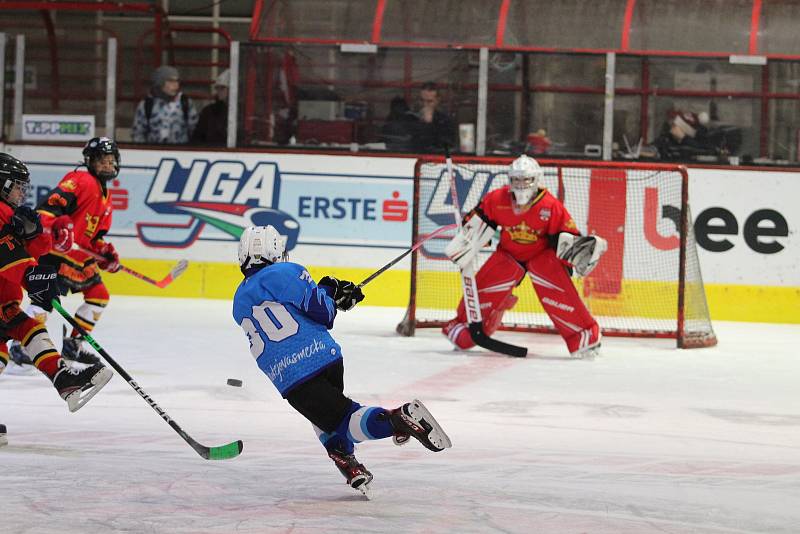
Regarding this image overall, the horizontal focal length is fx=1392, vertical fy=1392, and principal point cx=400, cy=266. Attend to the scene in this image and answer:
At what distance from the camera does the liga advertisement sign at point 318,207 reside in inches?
364

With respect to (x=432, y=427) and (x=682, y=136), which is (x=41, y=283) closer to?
(x=432, y=427)

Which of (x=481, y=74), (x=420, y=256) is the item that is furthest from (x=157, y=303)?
(x=481, y=74)

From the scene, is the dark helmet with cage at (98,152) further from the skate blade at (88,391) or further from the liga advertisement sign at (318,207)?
the liga advertisement sign at (318,207)

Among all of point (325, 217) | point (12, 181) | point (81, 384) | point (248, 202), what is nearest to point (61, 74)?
point (248, 202)

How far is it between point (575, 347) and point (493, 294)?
0.55 metres

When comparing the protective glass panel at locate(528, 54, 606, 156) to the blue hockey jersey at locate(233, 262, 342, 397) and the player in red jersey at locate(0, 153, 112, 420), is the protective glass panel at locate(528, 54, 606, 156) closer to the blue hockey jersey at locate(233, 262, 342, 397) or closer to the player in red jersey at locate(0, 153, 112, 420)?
the player in red jersey at locate(0, 153, 112, 420)

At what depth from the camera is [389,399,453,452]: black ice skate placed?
372 centimetres

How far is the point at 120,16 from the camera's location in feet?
43.4

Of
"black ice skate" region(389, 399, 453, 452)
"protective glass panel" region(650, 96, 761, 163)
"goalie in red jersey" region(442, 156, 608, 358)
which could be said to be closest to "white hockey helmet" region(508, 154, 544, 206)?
"goalie in red jersey" region(442, 156, 608, 358)

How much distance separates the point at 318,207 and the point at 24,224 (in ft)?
16.0

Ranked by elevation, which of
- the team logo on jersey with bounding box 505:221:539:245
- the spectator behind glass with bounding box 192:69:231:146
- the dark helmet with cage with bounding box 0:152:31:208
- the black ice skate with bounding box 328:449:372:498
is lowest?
the black ice skate with bounding box 328:449:372:498

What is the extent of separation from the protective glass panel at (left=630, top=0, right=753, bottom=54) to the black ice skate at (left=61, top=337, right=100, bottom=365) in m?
4.69

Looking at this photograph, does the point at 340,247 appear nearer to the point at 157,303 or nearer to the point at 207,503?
the point at 157,303

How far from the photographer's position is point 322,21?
994cm
